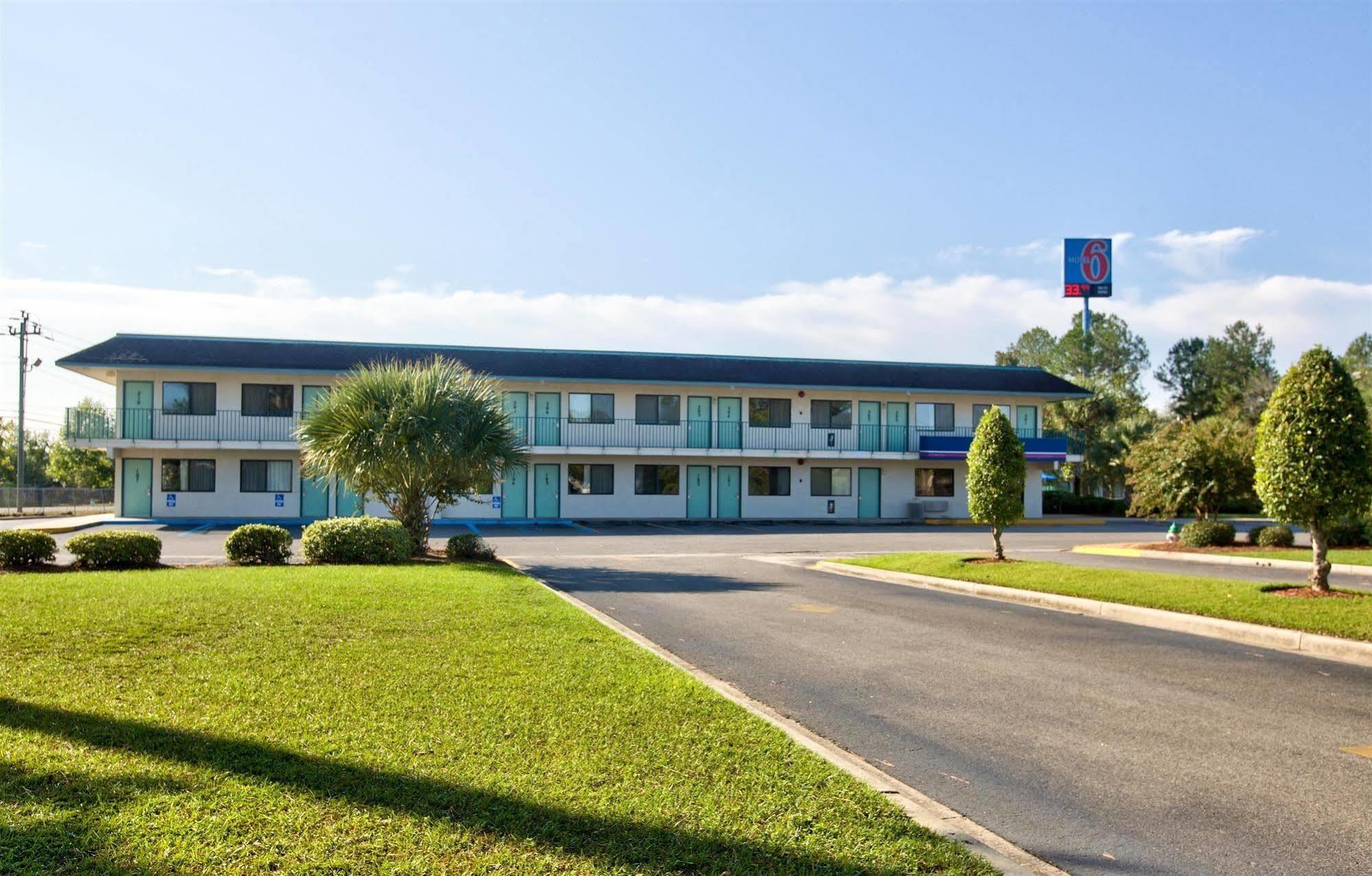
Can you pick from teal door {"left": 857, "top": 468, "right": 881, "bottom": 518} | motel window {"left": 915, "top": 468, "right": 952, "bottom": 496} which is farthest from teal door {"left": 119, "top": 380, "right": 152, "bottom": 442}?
motel window {"left": 915, "top": 468, "right": 952, "bottom": 496}

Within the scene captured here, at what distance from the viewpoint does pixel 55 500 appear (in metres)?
49.6

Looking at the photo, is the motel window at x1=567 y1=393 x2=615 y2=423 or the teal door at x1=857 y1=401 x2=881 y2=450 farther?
the teal door at x1=857 y1=401 x2=881 y2=450

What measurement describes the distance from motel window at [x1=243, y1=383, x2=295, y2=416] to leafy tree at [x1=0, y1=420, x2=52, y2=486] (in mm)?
43410

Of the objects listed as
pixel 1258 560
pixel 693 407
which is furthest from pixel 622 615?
pixel 693 407

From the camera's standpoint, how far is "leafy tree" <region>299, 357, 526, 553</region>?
60.4 feet

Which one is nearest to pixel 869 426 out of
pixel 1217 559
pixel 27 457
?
pixel 1217 559

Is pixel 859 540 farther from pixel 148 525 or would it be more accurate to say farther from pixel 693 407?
pixel 148 525

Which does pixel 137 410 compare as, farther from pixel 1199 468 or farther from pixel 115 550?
pixel 1199 468

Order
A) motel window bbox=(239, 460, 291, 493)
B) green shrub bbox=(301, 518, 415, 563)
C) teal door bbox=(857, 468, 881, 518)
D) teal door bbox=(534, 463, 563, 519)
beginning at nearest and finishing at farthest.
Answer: green shrub bbox=(301, 518, 415, 563) < motel window bbox=(239, 460, 291, 493) < teal door bbox=(534, 463, 563, 519) < teal door bbox=(857, 468, 881, 518)

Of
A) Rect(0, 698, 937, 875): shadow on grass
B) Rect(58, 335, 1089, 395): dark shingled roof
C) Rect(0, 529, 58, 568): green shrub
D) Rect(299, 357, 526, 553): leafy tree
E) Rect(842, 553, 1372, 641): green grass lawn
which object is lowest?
Rect(842, 553, 1372, 641): green grass lawn

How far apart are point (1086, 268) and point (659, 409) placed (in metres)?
44.6

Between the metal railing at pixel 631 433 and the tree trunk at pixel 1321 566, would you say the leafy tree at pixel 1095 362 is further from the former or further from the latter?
the tree trunk at pixel 1321 566

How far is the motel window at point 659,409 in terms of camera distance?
127 ft

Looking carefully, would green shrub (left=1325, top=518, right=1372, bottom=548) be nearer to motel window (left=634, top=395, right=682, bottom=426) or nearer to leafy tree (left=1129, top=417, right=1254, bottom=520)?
leafy tree (left=1129, top=417, right=1254, bottom=520)
